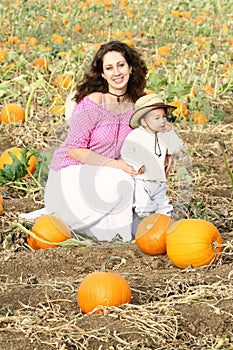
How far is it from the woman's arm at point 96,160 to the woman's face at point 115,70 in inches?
17.1

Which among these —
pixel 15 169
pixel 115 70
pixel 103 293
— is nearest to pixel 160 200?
pixel 115 70

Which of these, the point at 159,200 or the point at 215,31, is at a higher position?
the point at 215,31

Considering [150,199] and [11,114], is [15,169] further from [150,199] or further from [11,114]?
[11,114]

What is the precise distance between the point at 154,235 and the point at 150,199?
491 mm

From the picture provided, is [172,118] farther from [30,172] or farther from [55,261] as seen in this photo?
[55,261]

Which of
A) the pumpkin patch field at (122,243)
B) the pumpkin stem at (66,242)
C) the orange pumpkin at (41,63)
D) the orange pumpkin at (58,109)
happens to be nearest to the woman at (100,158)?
the pumpkin patch field at (122,243)

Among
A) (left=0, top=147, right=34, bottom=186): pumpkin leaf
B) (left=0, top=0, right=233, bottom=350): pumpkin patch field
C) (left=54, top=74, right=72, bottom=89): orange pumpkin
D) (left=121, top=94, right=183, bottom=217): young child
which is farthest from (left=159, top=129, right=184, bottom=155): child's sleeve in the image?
(left=54, top=74, right=72, bottom=89): orange pumpkin

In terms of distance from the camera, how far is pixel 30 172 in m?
5.53

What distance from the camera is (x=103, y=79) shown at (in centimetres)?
481

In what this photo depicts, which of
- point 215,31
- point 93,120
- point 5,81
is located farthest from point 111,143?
point 215,31

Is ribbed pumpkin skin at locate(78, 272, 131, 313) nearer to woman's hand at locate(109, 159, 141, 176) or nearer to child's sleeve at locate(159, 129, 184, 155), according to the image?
woman's hand at locate(109, 159, 141, 176)

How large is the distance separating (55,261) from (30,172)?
157 cm

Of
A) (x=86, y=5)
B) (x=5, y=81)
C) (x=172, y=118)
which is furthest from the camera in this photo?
(x=86, y=5)

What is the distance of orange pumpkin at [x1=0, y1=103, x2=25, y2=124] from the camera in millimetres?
6664
